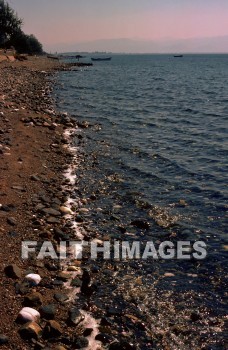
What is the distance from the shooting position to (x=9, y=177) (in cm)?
1087

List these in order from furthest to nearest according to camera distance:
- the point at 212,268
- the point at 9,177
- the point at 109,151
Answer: the point at 109,151
the point at 9,177
the point at 212,268

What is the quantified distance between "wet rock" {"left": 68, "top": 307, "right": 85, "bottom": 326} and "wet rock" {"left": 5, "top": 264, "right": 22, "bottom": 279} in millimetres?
1155

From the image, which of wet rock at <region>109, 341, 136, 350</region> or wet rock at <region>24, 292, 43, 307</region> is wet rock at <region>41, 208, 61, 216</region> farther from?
wet rock at <region>109, 341, 136, 350</region>

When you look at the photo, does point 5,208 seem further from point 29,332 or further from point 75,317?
point 29,332

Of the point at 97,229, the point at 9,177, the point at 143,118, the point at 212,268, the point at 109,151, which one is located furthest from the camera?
the point at 143,118

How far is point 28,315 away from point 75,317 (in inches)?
28.4

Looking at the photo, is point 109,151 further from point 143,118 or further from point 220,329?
point 220,329

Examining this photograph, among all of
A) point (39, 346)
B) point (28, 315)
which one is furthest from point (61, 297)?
point (39, 346)

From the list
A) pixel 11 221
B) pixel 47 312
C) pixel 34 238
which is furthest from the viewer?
pixel 11 221

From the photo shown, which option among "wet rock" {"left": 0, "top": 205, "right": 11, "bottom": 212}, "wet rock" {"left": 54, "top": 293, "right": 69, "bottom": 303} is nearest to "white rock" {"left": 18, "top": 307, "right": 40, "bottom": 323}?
"wet rock" {"left": 54, "top": 293, "right": 69, "bottom": 303}

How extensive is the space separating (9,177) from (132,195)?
371 cm

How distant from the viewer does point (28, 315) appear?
520 cm

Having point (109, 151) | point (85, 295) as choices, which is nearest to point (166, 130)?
point (109, 151)

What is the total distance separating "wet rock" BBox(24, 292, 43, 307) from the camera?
5570 millimetres
